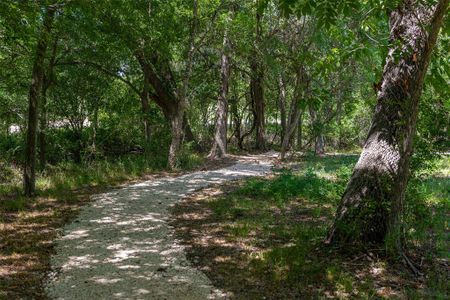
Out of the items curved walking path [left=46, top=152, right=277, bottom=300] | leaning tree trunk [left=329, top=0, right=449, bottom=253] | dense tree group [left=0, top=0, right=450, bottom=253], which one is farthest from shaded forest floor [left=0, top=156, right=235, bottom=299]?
leaning tree trunk [left=329, top=0, right=449, bottom=253]

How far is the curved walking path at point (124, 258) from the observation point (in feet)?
14.3

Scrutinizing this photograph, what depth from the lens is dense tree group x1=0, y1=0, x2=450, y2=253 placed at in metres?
4.73

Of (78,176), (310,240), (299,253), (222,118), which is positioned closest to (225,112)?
(222,118)

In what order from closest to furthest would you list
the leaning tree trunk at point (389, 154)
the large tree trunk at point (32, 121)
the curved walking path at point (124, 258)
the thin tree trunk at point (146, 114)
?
the curved walking path at point (124, 258), the leaning tree trunk at point (389, 154), the large tree trunk at point (32, 121), the thin tree trunk at point (146, 114)

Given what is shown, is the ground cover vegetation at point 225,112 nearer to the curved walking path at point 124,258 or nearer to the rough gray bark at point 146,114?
the rough gray bark at point 146,114

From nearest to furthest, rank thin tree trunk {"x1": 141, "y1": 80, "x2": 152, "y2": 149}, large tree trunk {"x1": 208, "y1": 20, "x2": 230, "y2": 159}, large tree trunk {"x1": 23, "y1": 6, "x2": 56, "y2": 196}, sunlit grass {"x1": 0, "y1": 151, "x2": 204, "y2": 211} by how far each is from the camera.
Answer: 1. large tree trunk {"x1": 23, "y1": 6, "x2": 56, "y2": 196}
2. sunlit grass {"x1": 0, "y1": 151, "x2": 204, "y2": 211}
3. thin tree trunk {"x1": 141, "y1": 80, "x2": 152, "y2": 149}
4. large tree trunk {"x1": 208, "y1": 20, "x2": 230, "y2": 159}

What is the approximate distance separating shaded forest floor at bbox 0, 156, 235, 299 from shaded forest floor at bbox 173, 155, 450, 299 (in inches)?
76.3

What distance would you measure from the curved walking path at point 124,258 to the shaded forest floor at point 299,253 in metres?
0.30

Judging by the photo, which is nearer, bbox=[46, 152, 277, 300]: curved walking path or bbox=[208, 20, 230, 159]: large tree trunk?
bbox=[46, 152, 277, 300]: curved walking path

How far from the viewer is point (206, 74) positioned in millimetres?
19484

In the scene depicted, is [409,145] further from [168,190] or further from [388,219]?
[168,190]

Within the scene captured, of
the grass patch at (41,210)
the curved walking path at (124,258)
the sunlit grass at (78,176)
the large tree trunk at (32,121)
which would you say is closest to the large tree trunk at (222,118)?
the sunlit grass at (78,176)

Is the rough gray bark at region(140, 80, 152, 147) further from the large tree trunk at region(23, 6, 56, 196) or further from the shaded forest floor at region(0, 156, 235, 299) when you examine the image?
the large tree trunk at region(23, 6, 56, 196)

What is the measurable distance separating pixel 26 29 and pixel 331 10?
4.78m
